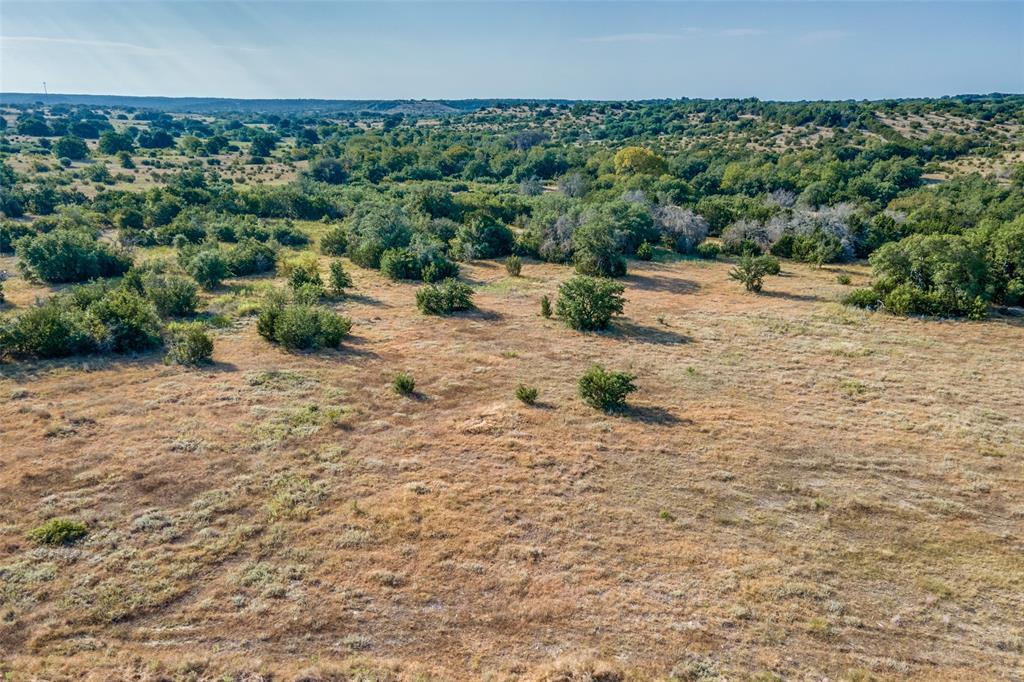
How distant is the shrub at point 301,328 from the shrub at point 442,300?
17.6ft

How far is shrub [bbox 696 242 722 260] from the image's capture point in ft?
143

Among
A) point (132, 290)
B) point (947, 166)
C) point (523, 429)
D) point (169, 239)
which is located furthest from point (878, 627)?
point (947, 166)

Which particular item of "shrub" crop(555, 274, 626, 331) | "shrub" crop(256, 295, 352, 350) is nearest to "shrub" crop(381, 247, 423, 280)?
"shrub" crop(256, 295, 352, 350)

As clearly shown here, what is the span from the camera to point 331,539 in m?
13.1

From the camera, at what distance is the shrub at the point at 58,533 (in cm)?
1248

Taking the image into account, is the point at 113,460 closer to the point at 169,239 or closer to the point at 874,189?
the point at 169,239

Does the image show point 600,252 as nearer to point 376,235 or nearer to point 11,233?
point 376,235

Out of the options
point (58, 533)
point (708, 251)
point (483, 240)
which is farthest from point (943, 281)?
point (58, 533)

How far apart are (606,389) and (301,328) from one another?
1283 cm

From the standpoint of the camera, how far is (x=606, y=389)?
19.6m

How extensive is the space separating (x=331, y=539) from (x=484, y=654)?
4577 mm

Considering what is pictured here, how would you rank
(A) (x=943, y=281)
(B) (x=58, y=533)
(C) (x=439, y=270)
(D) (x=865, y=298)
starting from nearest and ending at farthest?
(B) (x=58, y=533), (A) (x=943, y=281), (D) (x=865, y=298), (C) (x=439, y=270)

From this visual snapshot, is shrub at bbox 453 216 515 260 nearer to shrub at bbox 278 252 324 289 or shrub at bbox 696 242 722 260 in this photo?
shrub at bbox 278 252 324 289

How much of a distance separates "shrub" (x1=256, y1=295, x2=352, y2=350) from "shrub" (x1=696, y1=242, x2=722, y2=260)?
29.0 meters
